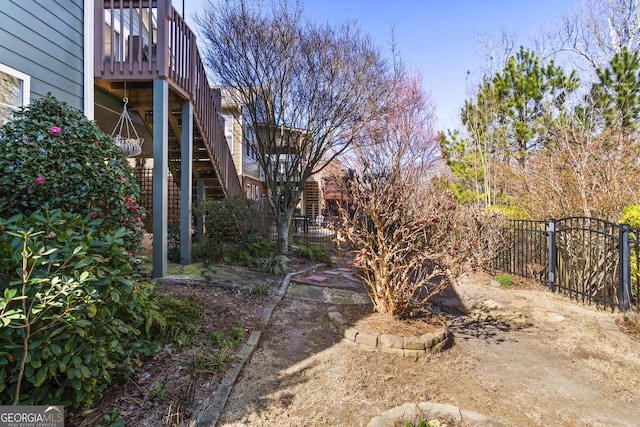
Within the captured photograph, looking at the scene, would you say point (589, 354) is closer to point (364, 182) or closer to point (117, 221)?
point (364, 182)

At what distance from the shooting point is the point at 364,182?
5.43m

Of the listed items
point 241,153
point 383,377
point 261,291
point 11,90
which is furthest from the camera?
point 241,153

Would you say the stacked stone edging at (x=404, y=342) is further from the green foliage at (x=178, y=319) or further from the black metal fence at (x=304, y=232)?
the black metal fence at (x=304, y=232)

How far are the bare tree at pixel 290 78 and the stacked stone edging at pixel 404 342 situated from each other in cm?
498

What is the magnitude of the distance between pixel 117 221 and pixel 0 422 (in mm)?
2322

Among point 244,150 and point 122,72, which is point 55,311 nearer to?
point 122,72

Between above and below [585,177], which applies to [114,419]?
below

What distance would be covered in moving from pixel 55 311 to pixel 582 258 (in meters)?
7.42

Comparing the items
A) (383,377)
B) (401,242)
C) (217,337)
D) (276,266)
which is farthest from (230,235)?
(383,377)

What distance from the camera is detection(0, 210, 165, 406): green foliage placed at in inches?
74.4

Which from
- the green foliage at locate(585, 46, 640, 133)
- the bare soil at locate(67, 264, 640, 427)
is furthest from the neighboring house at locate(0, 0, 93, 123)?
the green foliage at locate(585, 46, 640, 133)

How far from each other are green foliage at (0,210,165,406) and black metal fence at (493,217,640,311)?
20.2 ft

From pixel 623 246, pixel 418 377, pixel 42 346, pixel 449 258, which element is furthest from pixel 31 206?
pixel 623 246

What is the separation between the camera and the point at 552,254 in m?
6.30
